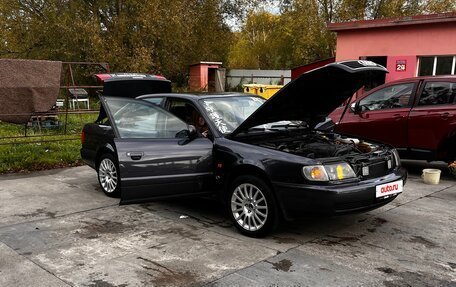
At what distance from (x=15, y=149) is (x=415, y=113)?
25.7 ft

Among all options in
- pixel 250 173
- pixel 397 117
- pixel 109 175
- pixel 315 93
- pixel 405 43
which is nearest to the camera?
pixel 250 173

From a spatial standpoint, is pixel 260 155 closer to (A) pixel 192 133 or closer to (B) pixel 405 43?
(A) pixel 192 133

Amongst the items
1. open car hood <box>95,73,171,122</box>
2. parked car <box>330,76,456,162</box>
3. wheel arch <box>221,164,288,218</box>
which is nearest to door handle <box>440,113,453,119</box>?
parked car <box>330,76,456,162</box>

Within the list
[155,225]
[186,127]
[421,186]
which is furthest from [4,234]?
[421,186]

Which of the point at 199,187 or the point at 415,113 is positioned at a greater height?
the point at 415,113

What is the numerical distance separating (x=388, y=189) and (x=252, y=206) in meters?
1.40

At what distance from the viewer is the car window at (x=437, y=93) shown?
7.09 m

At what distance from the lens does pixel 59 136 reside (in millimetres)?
10594

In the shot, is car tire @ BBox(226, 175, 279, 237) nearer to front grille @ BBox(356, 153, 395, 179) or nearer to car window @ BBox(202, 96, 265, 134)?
car window @ BBox(202, 96, 265, 134)

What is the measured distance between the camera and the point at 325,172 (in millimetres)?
4055

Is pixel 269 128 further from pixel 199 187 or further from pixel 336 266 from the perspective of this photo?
pixel 336 266

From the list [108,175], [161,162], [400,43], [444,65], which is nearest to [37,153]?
[108,175]

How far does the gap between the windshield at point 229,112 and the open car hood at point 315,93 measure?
0.60ft

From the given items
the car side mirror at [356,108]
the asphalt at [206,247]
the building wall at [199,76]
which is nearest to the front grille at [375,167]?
the asphalt at [206,247]
